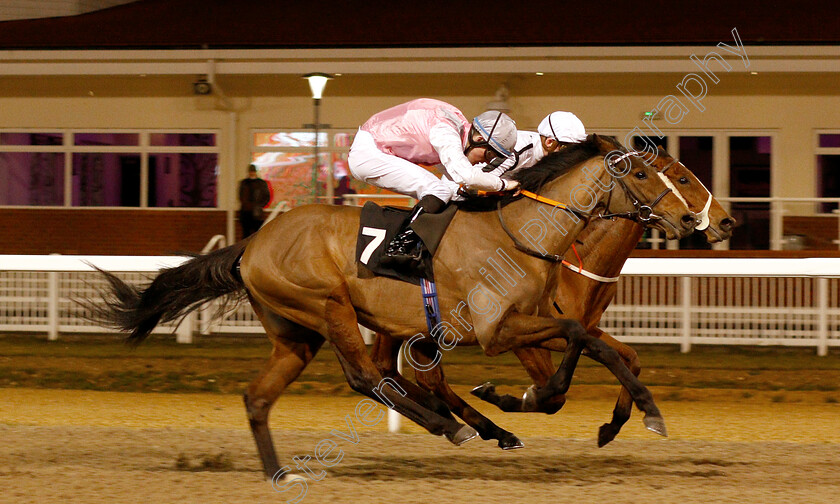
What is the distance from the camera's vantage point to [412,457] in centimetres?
484

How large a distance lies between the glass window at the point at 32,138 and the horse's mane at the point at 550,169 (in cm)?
866

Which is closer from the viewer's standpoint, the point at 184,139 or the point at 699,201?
the point at 699,201

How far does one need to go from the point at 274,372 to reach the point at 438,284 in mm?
857

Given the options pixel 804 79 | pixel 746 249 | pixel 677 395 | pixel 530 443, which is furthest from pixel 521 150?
pixel 804 79

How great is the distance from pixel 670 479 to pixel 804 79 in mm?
7482

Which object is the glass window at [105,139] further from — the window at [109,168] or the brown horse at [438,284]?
the brown horse at [438,284]

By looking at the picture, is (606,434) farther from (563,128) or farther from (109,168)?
(109,168)

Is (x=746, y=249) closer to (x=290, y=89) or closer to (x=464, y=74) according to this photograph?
(x=464, y=74)

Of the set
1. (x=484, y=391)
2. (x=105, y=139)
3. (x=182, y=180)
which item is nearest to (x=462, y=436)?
(x=484, y=391)

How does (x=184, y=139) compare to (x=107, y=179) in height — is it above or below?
above

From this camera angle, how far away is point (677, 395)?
275 inches

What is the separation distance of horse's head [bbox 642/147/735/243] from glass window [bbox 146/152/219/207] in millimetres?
7951

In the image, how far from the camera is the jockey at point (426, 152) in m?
4.28

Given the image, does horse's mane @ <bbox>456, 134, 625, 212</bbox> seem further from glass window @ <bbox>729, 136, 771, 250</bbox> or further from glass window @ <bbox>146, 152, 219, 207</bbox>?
glass window @ <bbox>146, 152, 219, 207</bbox>
